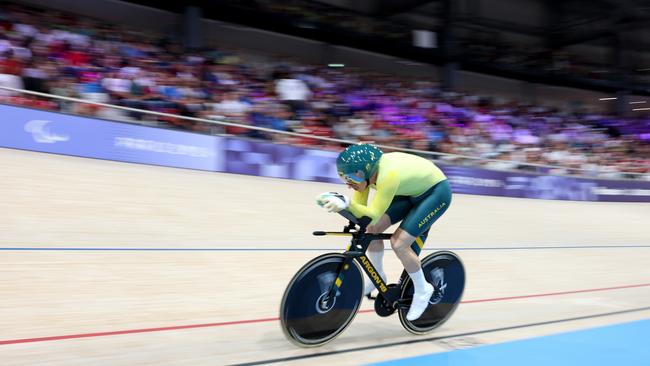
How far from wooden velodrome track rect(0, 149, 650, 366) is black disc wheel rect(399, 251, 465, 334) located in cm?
8

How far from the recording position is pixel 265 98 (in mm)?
9812

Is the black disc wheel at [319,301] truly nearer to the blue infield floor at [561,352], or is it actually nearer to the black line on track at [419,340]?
the black line on track at [419,340]

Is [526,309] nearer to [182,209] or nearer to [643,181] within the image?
[182,209]

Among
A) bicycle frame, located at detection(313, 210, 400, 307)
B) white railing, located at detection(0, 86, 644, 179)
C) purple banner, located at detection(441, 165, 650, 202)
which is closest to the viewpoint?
bicycle frame, located at detection(313, 210, 400, 307)

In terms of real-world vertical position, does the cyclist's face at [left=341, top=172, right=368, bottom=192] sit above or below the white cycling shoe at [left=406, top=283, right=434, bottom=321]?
above

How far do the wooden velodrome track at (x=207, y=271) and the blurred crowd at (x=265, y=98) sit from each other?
126 centimetres

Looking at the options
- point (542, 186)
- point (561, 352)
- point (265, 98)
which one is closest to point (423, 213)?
point (561, 352)

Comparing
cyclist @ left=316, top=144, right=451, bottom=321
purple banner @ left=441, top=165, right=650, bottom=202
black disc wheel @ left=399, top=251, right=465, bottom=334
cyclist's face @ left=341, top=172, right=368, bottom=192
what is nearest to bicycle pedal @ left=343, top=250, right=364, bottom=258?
cyclist @ left=316, top=144, right=451, bottom=321

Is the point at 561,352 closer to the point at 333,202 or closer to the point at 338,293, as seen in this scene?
the point at 338,293

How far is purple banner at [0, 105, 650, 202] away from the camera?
650 centimetres

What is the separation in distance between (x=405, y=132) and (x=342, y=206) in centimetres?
937

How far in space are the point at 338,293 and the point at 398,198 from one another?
0.61 metres

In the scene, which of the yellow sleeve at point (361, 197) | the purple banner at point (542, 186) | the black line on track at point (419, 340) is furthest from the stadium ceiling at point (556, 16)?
the yellow sleeve at point (361, 197)

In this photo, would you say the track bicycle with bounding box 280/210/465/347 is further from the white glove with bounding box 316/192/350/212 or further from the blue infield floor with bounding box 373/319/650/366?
the blue infield floor with bounding box 373/319/650/366
